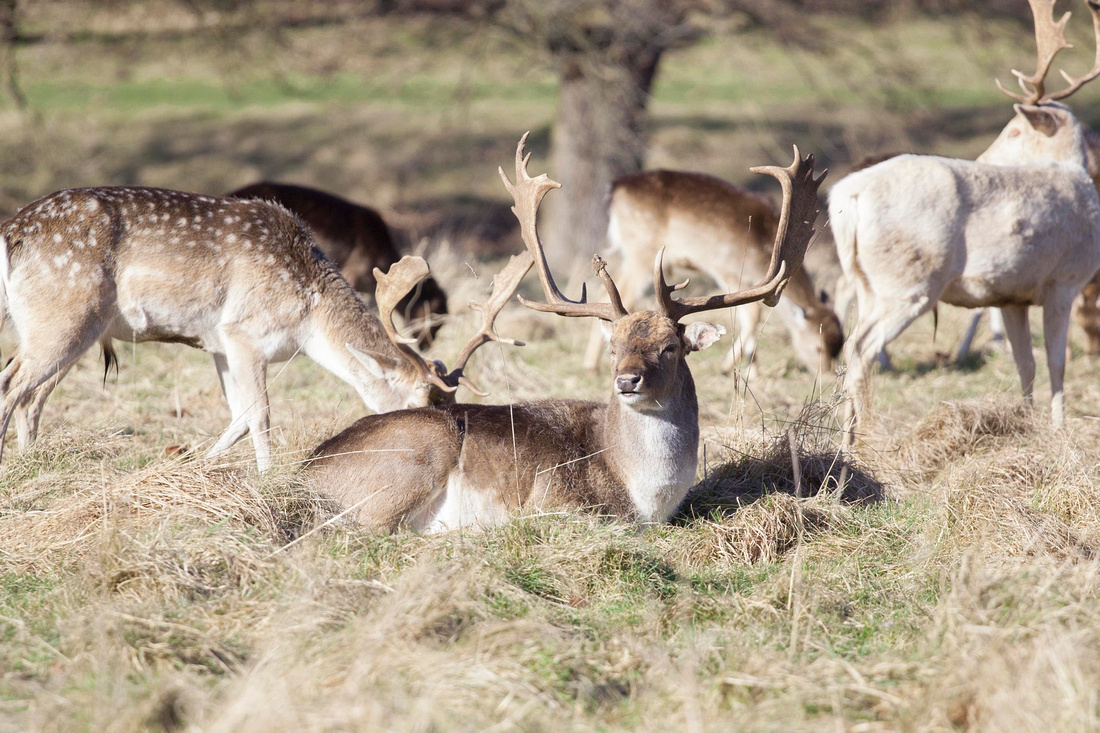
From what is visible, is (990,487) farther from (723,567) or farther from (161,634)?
(161,634)

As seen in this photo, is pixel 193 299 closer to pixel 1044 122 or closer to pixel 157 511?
pixel 157 511

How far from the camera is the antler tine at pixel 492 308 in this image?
573 cm

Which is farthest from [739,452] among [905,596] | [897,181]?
[897,181]

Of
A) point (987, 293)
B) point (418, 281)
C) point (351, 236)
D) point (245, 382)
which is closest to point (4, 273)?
point (245, 382)

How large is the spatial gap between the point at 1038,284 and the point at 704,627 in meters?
4.06

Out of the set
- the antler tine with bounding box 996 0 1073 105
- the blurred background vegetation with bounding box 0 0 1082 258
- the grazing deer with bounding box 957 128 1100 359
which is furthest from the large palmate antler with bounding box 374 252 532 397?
the blurred background vegetation with bounding box 0 0 1082 258

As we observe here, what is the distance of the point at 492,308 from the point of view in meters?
5.85

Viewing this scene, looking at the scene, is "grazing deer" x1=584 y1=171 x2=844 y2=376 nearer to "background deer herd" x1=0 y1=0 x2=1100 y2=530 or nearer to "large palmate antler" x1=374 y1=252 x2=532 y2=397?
"background deer herd" x1=0 y1=0 x2=1100 y2=530

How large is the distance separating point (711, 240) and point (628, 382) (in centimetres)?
456

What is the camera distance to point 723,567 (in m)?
4.34

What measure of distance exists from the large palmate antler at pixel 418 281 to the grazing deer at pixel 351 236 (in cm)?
257

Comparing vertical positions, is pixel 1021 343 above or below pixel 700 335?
below

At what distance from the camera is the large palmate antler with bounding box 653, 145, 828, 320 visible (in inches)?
184

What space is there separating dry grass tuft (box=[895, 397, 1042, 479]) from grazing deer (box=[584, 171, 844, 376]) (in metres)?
2.51
